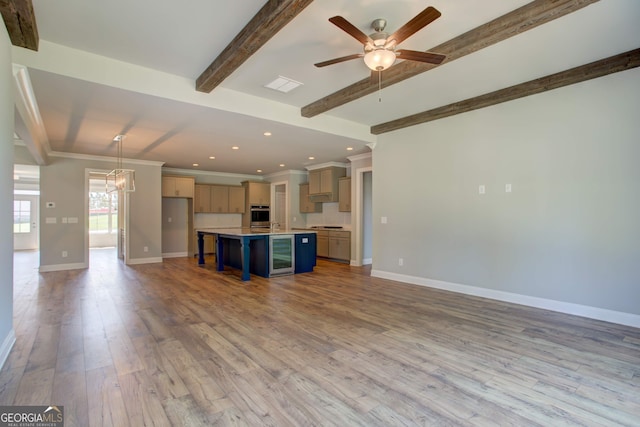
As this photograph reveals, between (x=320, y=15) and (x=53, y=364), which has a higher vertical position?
(x=320, y=15)

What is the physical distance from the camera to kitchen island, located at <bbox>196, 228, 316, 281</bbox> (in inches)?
223

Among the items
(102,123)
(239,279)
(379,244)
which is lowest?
(239,279)

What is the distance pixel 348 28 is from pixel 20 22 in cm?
260

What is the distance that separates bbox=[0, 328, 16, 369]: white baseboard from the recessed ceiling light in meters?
3.55

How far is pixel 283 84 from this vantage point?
3.82 metres

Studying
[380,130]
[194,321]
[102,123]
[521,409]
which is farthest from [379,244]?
[102,123]

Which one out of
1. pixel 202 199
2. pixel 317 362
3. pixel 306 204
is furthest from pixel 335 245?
pixel 317 362

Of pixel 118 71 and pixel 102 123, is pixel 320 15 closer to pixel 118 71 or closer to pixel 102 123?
pixel 118 71

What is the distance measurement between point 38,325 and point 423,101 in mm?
5416

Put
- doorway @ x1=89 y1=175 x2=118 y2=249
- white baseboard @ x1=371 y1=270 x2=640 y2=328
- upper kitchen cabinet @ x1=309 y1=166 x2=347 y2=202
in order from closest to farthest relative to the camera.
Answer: white baseboard @ x1=371 y1=270 x2=640 y2=328, upper kitchen cabinet @ x1=309 y1=166 x2=347 y2=202, doorway @ x1=89 y1=175 x2=118 y2=249

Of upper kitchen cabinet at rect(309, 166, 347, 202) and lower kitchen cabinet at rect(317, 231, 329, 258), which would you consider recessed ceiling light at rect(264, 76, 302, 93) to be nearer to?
upper kitchen cabinet at rect(309, 166, 347, 202)

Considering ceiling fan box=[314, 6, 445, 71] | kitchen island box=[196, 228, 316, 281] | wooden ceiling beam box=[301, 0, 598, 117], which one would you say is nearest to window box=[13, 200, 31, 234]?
kitchen island box=[196, 228, 316, 281]

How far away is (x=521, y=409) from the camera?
1891 millimetres

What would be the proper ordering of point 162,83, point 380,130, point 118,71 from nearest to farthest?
1. point 118,71
2. point 162,83
3. point 380,130
